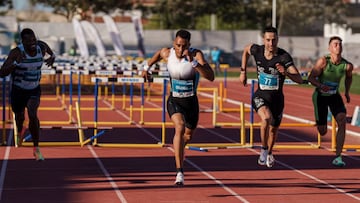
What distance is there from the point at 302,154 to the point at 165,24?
66947mm

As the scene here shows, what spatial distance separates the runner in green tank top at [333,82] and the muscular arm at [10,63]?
3835 mm

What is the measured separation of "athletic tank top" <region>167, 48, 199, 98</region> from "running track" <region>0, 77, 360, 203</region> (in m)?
1.08

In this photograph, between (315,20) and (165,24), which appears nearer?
(315,20)

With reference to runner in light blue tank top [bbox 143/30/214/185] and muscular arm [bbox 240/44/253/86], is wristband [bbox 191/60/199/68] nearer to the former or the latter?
runner in light blue tank top [bbox 143/30/214/185]

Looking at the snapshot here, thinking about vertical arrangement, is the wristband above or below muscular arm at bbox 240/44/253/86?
above

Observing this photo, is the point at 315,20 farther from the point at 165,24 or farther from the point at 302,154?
the point at 302,154

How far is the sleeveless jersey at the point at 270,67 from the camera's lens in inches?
Result: 522

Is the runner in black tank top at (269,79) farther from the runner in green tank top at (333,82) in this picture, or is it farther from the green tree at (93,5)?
the green tree at (93,5)

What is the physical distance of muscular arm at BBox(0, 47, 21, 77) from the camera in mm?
13513

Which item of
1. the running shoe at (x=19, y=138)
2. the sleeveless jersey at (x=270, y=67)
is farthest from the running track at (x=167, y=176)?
the sleeveless jersey at (x=270, y=67)

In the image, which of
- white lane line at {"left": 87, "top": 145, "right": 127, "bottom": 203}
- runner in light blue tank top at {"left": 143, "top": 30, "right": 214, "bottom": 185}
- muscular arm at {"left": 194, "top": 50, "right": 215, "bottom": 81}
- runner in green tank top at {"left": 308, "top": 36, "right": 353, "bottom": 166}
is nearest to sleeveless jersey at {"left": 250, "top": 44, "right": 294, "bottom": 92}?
runner in green tank top at {"left": 308, "top": 36, "right": 353, "bottom": 166}

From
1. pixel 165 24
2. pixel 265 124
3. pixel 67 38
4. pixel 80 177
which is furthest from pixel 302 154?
pixel 165 24

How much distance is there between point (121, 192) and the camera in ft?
37.5

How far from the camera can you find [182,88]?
11.9m
